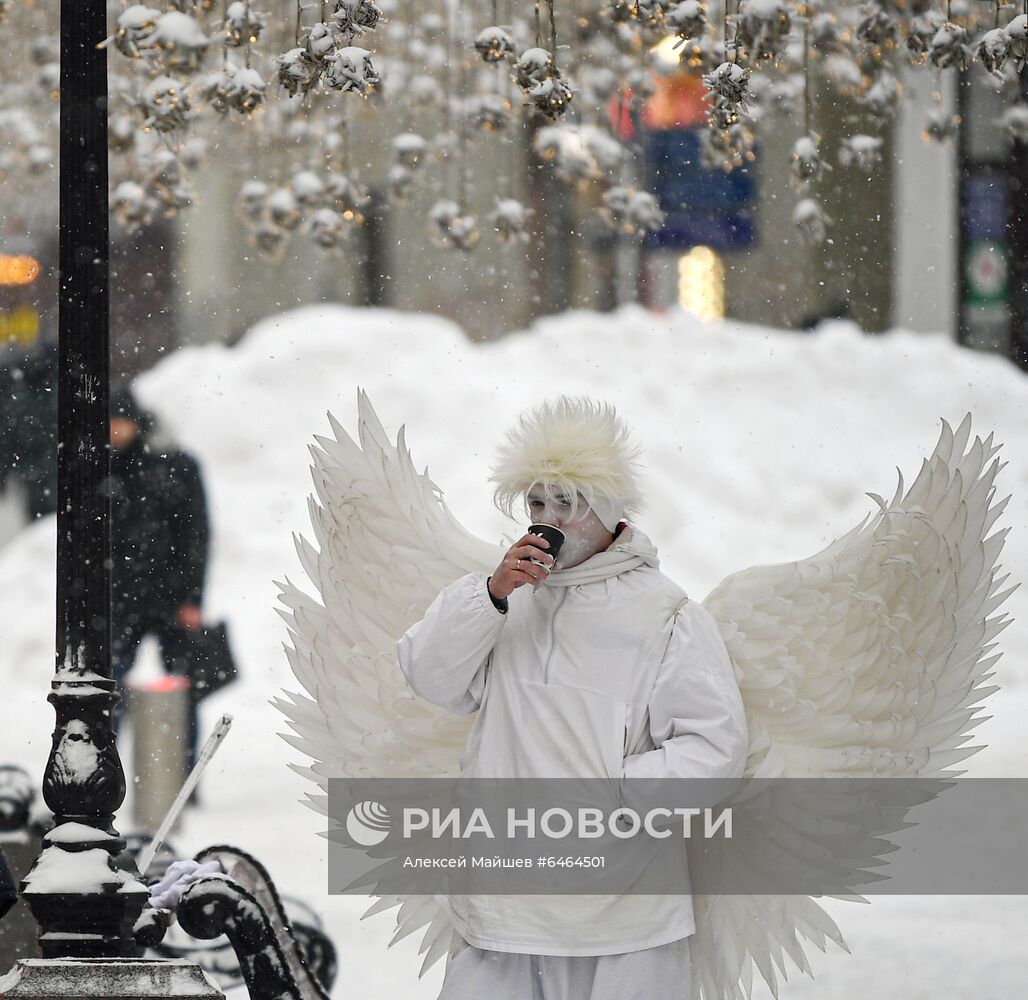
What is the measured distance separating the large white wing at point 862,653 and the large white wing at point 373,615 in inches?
27.7

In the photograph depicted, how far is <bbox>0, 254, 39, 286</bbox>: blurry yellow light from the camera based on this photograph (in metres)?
16.8

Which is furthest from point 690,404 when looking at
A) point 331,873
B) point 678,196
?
point 331,873

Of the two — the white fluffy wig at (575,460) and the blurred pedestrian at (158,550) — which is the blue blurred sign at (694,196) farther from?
the white fluffy wig at (575,460)

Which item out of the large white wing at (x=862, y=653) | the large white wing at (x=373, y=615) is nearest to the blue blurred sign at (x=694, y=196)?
the large white wing at (x=373, y=615)

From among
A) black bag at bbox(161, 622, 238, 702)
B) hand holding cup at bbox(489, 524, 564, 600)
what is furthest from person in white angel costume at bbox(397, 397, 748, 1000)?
black bag at bbox(161, 622, 238, 702)

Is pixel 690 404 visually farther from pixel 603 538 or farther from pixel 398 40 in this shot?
pixel 603 538

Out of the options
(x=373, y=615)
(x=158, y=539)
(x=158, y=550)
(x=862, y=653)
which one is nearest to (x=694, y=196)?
(x=158, y=539)

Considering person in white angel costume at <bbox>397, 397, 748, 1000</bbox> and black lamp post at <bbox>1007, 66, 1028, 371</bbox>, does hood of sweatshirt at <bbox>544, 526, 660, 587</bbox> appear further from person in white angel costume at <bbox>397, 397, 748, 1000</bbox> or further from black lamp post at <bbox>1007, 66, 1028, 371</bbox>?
black lamp post at <bbox>1007, 66, 1028, 371</bbox>

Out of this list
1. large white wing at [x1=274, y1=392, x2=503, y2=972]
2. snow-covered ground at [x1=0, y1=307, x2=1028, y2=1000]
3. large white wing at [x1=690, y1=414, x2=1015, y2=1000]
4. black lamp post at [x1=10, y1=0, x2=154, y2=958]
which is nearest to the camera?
black lamp post at [x1=10, y1=0, x2=154, y2=958]

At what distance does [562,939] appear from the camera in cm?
412

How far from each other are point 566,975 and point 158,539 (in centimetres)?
679

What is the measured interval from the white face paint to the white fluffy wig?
0.02m

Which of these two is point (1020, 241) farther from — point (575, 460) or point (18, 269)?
point (18, 269)

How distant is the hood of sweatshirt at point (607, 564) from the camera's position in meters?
4.32
